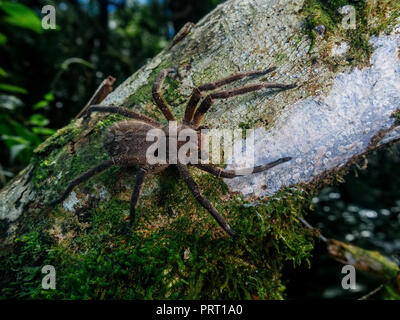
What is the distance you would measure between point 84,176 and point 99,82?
12.0 feet

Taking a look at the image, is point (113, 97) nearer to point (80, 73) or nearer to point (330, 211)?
point (80, 73)

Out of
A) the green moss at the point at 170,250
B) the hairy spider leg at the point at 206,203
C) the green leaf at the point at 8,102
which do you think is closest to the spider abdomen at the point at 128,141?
the green moss at the point at 170,250

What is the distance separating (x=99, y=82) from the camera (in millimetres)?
5402

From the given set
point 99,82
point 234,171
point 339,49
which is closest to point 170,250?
point 234,171

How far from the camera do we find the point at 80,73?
5336mm

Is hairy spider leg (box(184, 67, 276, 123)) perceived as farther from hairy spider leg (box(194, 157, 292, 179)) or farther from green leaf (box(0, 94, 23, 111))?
green leaf (box(0, 94, 23, 111))

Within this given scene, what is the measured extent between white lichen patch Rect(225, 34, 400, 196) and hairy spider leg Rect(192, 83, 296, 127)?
0.76 ft

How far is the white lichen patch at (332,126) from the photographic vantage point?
2072 mm

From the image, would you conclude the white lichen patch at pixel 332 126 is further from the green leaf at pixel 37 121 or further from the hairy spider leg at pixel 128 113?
the green leaf at pixel 37 121

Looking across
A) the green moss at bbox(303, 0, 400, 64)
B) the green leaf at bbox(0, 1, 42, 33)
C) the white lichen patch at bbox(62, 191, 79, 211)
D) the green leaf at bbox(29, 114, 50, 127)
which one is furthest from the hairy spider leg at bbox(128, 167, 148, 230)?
the green leaf at bbox(0, 1, 42, 33)

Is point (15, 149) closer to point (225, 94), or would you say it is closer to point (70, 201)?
point (70, 201)

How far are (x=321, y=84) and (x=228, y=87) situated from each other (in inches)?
31.7

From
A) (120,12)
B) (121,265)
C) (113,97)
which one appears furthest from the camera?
(120,12)

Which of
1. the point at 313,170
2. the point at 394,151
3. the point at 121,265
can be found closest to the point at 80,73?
the point at 121,265
